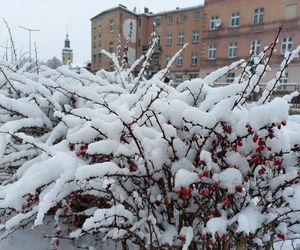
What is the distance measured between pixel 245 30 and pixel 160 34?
11.8m

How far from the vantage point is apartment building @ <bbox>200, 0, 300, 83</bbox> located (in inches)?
934

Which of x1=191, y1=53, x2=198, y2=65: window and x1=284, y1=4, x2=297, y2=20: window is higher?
x1=284, y1=4, x2=297, y2=20: window

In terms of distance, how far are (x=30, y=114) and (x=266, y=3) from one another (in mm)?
27054

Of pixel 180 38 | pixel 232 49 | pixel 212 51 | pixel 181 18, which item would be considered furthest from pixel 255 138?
pixel 181 18

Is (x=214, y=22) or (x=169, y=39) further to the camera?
(x=169, y=39)

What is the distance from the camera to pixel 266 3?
83.0 feet

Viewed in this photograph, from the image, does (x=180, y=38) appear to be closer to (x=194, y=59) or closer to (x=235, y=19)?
(x=194, y=59)

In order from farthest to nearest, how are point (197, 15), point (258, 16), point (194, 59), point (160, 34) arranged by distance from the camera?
point (160, 34) → point (197, 15) → point (194, 59) → point (258, 16)

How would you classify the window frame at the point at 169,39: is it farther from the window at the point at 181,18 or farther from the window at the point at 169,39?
the window at the point at 181,18

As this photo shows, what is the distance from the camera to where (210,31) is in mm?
28516

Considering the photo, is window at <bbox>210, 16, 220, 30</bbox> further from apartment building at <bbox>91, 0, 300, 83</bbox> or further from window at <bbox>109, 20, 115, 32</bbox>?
window at <bbox>109, 20, 115, 32</bbox>

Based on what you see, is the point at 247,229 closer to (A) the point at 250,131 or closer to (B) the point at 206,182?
(B) the point at 206,182

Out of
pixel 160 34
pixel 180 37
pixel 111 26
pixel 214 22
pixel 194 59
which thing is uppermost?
pixel 111 26

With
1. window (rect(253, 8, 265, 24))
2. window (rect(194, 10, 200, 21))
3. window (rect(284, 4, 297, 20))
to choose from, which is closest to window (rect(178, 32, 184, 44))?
window (rect(194, 10, 200, 21))
